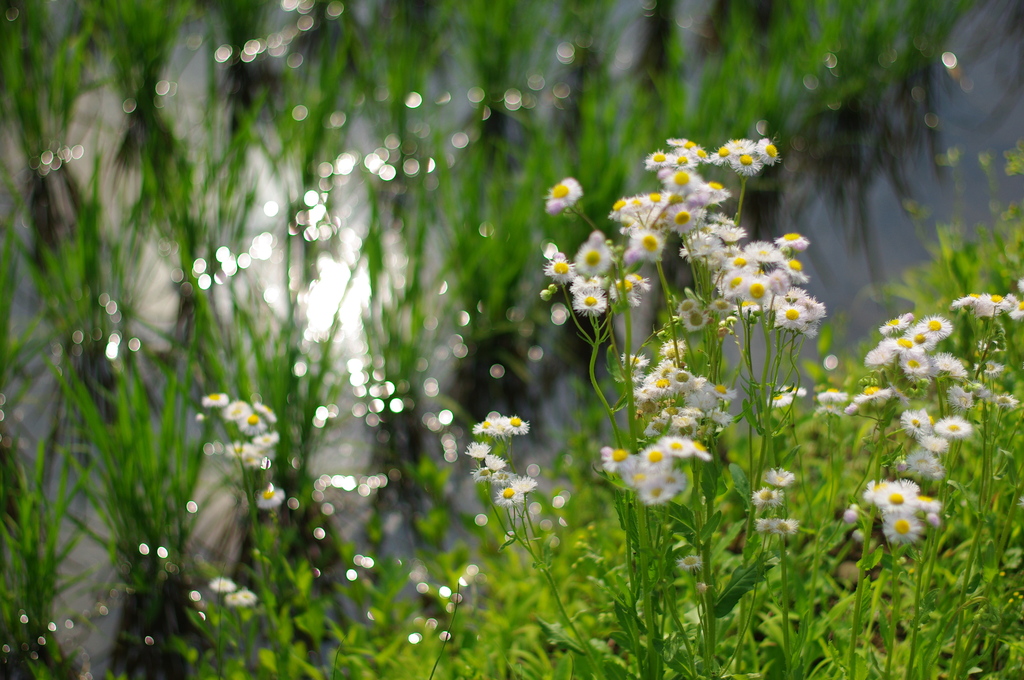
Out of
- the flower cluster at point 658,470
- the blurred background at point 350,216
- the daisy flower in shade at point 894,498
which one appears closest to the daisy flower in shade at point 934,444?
the daisy flower in shade at point 894,498

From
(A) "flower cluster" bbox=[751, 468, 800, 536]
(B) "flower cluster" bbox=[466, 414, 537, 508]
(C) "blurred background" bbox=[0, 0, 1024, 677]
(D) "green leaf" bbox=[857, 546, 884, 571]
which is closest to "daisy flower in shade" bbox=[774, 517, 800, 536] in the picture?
(A) "flower cluster" bbox=[751, 468, 800, 536]

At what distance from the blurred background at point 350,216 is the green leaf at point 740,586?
→ 1.10 m

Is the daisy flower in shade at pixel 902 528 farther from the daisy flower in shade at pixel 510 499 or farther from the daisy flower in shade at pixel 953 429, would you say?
the daisy flower in shade at pixel 510 499

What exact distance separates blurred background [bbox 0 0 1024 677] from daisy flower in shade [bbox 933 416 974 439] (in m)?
1.31

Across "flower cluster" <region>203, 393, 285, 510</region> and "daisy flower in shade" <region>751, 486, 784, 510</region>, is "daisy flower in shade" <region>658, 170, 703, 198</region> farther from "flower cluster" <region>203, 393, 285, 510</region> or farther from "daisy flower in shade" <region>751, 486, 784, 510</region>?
"flower cluster" <region>203, 393, 285, 510</region>

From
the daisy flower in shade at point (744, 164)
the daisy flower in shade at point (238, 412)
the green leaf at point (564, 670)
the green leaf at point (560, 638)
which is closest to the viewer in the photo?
the daisy flower in shade at point (744, 164)

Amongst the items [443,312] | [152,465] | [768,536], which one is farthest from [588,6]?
[768,536]

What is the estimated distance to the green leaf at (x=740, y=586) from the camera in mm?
1064

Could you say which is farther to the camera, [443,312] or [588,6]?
[588,6]

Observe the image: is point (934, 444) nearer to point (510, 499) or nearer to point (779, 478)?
point (779, 478)

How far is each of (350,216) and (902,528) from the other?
2.39m

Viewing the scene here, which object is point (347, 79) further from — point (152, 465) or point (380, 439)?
point (152, 465)

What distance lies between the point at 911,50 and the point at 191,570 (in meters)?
3.47

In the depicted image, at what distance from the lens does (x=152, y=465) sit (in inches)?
72.8
